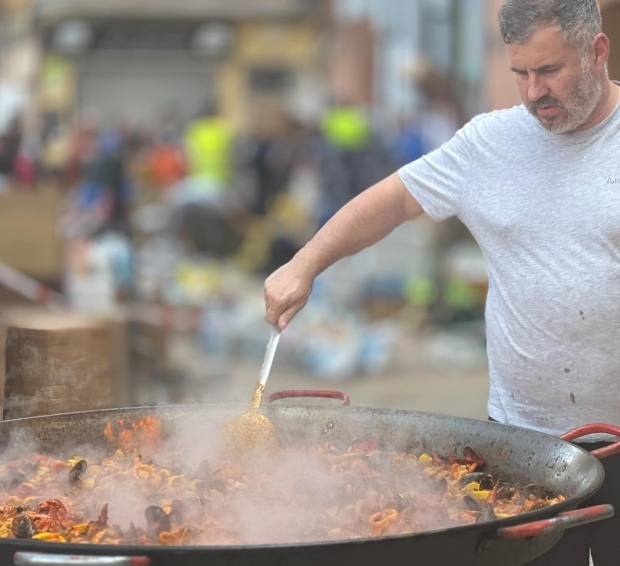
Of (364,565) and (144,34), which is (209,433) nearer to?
(364,565)

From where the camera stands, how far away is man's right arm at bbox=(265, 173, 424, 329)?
3.10m

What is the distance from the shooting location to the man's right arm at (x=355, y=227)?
122 inches

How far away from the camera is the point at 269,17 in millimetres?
23000

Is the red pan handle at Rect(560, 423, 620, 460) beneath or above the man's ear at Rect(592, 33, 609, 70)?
beneath

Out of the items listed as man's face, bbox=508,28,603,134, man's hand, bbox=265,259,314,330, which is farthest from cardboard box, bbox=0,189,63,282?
man's face, bbox=508,28,603,134

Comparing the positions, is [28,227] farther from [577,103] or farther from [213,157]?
[213,157]

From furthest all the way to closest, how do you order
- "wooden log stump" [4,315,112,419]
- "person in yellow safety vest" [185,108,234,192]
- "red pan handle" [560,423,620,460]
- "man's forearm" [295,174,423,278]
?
"person in yellow safety vest" [185,108,234,192] → "wooden log stump" [4,315,112,419] → "man's forearm" [295,174,423,278] → "red pan handle" [560,423,620,460]

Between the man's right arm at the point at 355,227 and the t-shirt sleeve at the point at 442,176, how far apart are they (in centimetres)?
4

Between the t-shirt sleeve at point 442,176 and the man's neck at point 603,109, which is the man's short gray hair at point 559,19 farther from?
the t-shirt sleeve at point 442,176

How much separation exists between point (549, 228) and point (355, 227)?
2.00 ft

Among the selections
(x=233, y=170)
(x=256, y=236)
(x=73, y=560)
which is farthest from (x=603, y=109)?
(x=233, y=170)

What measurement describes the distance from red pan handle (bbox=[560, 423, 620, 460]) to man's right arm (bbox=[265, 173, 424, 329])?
85cm

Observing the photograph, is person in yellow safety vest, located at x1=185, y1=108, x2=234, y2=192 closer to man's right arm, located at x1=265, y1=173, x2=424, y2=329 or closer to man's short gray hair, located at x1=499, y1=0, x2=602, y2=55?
man's right arm, located at x1=265, y1=173, x2=424, y2=329

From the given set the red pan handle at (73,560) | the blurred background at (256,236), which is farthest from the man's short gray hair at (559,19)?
the red pan handle at (73,560)
